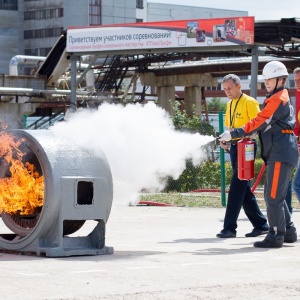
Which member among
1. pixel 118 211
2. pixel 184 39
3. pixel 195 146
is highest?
pixel 184 39

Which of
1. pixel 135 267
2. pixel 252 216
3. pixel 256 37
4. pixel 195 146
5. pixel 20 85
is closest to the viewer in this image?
pixel 135 267

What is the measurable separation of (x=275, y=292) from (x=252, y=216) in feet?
16.3

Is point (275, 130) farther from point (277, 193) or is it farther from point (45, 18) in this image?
point (45, 18)

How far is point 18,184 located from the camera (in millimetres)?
10914

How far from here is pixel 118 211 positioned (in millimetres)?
17984

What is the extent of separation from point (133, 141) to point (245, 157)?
4.51 feet

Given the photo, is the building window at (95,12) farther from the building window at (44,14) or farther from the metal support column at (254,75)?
the metal support column at (254,75)

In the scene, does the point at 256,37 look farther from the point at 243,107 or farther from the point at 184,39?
the point at 243,107

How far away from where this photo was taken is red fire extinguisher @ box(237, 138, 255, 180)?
11.8m

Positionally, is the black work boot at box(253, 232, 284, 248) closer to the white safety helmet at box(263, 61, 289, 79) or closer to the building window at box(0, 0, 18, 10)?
the white safety helmet at box(263, 61, 289, 79)

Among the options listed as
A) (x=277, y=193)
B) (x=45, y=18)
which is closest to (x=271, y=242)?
(x=277, y=193)

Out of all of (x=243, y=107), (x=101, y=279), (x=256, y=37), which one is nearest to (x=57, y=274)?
(x=101, y=279)

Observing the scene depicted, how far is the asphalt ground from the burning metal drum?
8.1 inches

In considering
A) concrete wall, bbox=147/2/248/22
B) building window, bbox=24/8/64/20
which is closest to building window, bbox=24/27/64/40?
building window, bbox=24/8/64/20
